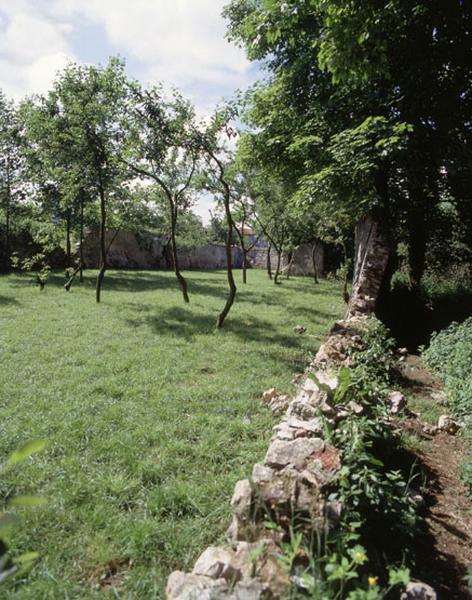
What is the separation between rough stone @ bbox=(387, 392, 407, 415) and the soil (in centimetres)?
16

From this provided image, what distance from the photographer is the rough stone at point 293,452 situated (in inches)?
92.4

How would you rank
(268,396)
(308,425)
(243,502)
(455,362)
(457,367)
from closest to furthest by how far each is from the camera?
1. (243,502)
2. (308,425)
3. (268,396)
4. (457,367)
5. (455,362)

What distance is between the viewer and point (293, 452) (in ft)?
7.91

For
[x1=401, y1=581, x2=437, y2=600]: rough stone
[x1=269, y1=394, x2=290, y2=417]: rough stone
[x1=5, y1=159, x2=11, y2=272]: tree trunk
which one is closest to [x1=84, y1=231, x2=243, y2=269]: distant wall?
[x1=5, y1=159, x2=11, y2=272]: tree trunk

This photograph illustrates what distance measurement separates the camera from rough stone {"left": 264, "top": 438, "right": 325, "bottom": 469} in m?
2.35

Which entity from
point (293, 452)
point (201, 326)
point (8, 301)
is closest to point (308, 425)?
point (293, 452)

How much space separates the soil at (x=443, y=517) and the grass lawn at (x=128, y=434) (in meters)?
1.44

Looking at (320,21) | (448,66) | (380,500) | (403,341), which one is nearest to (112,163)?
(320,21)

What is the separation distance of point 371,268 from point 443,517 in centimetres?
628

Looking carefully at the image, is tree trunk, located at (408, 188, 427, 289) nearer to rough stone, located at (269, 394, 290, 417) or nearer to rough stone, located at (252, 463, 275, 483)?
rough stone, located at (269, 394, 290, 417)

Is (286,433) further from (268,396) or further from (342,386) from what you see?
(268,396)

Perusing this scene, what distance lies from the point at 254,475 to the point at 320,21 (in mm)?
7748

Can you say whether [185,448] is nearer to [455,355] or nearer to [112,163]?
[455,355]

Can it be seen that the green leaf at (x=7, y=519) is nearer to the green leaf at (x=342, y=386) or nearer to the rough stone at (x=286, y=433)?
the rough stone at (x=286, y=433)
